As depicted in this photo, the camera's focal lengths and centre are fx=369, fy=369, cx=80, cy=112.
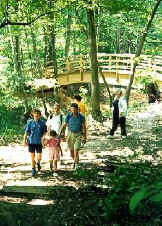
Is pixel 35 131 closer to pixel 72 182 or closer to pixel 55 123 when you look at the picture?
pixel 55 123

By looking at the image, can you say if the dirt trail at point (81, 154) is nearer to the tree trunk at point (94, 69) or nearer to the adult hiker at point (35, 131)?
the tree trunk at point (94, 69)

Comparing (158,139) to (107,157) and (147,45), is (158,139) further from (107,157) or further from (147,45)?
(147,45)

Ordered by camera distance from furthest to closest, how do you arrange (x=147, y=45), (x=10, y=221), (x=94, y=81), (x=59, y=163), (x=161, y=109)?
(x=147, y=45) < (x=161, y=109) < (x=94, y=81) < (x=59, y=163) < (x=10, y=221)

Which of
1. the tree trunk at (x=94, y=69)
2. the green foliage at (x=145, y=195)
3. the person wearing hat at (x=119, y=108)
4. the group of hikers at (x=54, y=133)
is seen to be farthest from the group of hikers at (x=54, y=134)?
the tree trunk at (x=94, y=69)

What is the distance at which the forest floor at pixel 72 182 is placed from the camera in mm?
5680

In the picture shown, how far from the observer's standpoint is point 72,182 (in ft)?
25.1

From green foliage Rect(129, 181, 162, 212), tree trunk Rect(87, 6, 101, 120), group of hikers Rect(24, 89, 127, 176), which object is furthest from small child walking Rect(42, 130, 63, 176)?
tree trunk Rect(87, 6, 101, 120)

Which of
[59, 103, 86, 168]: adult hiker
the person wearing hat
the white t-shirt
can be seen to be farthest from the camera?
the person wearing hat

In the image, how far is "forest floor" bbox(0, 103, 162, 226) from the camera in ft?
18.6

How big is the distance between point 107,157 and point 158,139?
2719 mm

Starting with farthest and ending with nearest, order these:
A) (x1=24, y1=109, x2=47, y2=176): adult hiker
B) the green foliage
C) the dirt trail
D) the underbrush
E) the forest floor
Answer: the underbrush, (x1=24, y1=109, x2=47, y2=176): adult hiker, the dirt trail, the forest floor, the green foliage

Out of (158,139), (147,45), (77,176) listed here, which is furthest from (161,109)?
(147,45)

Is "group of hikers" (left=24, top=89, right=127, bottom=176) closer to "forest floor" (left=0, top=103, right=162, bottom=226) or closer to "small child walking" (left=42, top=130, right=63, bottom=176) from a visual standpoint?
"small child walking" (left=42, top=130, right=63, bottom=176)

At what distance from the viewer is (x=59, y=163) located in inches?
386
